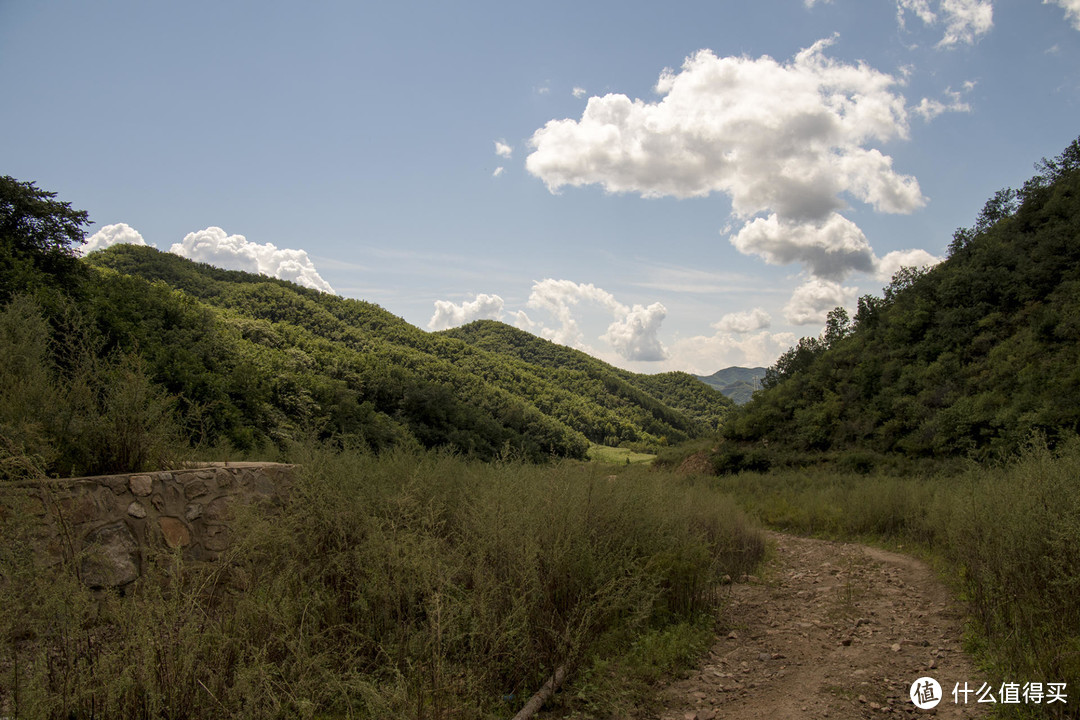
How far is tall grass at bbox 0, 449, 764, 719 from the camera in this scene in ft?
10.2

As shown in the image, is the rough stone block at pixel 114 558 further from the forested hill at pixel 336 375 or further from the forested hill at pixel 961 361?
the forested hill at pixel 961 361

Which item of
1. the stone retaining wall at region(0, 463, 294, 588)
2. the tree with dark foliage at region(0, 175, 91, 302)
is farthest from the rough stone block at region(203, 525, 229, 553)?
the tree with dark foliage at region(0, 175, 91, 302)

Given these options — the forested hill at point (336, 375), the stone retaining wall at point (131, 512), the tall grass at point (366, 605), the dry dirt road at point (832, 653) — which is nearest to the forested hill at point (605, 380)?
the forested hill at point (336, 375)

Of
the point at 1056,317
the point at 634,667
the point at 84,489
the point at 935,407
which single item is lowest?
the point at 634,667

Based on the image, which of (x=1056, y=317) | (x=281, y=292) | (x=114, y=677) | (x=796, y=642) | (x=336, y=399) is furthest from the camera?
(x=281, y=292)

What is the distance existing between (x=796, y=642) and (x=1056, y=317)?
21785 mm

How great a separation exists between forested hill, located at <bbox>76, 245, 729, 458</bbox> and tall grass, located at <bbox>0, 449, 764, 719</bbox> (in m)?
2.38

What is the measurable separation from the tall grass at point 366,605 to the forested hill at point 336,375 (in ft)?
7.80

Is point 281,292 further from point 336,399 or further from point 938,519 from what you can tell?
point 938,519

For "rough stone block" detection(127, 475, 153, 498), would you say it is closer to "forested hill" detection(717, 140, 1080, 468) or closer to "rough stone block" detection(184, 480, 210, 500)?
"rough stone block" detection(184, 480, 210, 500)

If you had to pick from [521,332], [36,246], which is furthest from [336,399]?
[521,332]

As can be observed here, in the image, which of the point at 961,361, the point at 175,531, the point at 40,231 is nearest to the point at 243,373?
the point at 40,231

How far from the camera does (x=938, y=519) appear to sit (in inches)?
356

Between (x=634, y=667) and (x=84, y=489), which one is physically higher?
(x=84, y=489)
